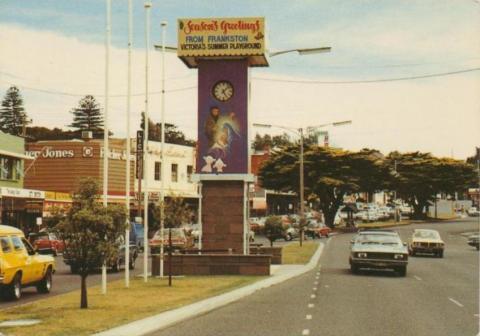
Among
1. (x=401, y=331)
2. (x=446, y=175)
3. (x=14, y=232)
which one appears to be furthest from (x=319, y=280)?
(x=446, y=175)

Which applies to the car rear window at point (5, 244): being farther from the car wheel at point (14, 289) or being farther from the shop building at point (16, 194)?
the shop building at point (16, 194)

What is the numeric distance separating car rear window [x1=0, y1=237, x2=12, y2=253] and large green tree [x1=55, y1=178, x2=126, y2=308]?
11.1 ft

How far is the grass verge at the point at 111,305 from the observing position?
14.2 meters

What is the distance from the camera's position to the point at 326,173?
266ft

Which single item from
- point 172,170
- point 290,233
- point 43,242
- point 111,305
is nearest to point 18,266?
point 111,305

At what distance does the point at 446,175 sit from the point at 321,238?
118ft

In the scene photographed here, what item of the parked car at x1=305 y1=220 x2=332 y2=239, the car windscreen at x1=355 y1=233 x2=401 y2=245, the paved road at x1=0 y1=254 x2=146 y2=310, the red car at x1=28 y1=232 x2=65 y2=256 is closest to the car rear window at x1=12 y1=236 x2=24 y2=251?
the paved road at x1=0 y1=254 x2=146 y2=310

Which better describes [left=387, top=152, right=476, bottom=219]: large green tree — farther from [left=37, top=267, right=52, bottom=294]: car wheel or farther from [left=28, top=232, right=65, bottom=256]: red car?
[left=37, top=267, right=52, bottom=294]: car wheel

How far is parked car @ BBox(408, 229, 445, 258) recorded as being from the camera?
43.8m

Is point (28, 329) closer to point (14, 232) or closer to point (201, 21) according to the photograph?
point (14, 232)

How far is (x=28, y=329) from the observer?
13.9 meters

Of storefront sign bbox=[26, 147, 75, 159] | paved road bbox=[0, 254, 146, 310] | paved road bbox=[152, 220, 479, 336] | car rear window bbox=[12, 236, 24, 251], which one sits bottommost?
paved road bbox=[0, 254, 146, 310]

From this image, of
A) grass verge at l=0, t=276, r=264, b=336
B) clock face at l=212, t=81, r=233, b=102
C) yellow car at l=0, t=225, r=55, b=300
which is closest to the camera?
grass verge at l=0, t=276, r=264, b=336

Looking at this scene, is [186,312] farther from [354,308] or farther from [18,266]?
[18,266]
